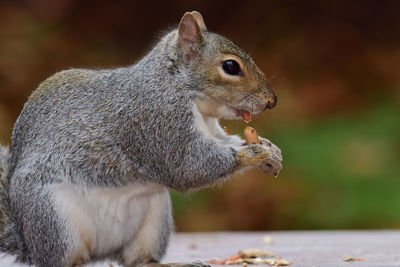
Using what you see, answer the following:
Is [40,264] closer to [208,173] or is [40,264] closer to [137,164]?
[137,164]

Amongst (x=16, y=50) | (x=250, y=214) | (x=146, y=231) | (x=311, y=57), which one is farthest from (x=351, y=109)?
(x=146, y=231)

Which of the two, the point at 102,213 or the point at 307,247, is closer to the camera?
the point at 102,213

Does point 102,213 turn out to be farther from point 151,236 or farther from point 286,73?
point 286,73

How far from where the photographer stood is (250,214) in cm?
771

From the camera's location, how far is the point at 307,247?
187 inches

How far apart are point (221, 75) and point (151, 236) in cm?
82

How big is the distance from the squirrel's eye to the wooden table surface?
94 cm

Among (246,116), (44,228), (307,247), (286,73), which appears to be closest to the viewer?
(44,228)

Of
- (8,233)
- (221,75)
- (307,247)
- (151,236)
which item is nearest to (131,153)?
(151,236)

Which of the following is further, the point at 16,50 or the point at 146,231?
the point at 16,50

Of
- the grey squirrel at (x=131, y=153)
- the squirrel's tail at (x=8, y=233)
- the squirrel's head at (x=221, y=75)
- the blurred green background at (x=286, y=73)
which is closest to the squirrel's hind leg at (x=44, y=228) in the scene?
the grey squirrel at (x=131, y=153)

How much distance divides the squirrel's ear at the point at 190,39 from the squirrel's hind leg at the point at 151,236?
65 cm

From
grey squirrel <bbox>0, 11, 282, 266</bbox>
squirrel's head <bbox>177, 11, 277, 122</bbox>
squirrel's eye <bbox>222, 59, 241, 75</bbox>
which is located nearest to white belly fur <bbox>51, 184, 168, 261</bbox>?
grey squirrel <bbox>0, 11, 282, 266</bbox>

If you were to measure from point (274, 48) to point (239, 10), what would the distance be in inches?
29.8
